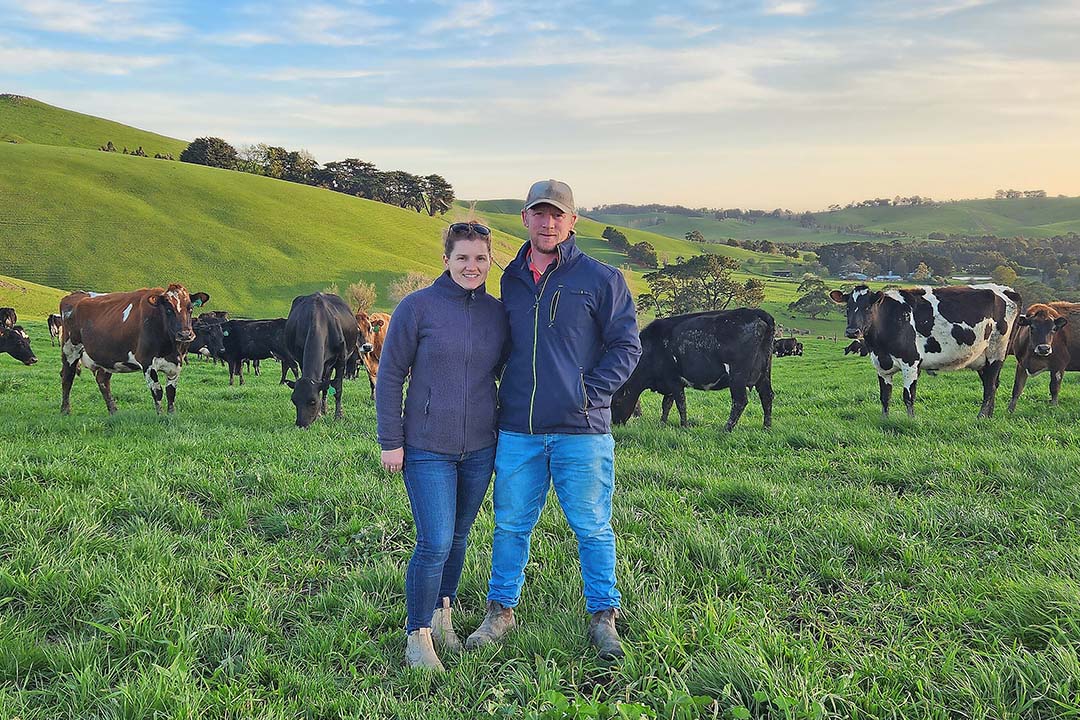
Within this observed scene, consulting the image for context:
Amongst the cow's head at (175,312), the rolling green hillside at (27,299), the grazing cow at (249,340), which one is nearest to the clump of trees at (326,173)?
the rolling green hillside at (27,299)

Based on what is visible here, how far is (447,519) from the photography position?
11.6 ft

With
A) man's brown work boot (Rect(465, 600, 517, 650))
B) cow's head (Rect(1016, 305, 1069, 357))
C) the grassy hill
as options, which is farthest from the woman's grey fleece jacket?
the grassy hill

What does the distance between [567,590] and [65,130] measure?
460 feet

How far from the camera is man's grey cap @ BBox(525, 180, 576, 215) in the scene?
11.7ft

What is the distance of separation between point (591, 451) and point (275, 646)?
228 centimetres

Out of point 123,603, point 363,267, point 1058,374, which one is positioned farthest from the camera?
point 363,267

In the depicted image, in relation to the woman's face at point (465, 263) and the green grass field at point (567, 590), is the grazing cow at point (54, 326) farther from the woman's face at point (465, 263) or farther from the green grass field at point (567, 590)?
the woman's face at point (465, 263)

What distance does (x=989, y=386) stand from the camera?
10.7 meters

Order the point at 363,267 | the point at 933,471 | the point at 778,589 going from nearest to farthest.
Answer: the point at 778,589 < the point at 933,471 < the point at 363,267

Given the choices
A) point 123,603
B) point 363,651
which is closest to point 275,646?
point 363,651

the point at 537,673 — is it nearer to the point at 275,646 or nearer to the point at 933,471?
the point at 275,646

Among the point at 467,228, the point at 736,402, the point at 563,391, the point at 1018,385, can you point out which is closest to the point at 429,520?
the point at 563,391

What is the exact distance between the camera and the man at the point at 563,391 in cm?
359

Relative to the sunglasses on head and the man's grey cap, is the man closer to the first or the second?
the man's grey cap
